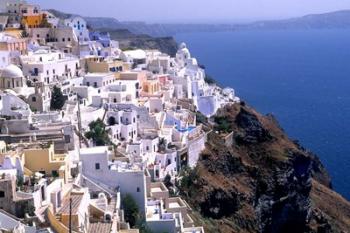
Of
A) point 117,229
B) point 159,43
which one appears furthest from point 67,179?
point 159,43

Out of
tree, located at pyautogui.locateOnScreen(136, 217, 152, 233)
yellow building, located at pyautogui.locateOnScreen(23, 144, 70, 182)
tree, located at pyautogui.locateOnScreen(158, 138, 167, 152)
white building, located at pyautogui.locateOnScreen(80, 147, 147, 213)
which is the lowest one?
tree, located at pyautogui.locateOnScreen(136, 217, 152, 233)

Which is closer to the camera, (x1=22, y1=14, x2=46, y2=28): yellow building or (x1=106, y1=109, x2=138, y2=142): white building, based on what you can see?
(x1=106, y1=109, x2=138, y2=142): white building

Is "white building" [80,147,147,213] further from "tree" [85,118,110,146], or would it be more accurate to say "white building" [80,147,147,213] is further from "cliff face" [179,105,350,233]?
"cliff face" [179,105,350,233]

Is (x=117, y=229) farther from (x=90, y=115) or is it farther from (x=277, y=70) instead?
Answer: (x=277, y=70)

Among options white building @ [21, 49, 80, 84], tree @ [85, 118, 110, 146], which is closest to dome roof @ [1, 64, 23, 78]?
white building @ [21, 49, 80, 84]

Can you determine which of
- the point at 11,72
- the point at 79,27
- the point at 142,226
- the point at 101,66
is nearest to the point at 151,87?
the point at 101,66

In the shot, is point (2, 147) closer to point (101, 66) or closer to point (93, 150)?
point (93, 150)

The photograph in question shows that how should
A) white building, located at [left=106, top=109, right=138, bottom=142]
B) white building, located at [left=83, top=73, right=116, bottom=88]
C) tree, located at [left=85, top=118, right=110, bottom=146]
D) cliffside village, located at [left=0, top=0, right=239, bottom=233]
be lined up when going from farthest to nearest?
1. white building, located at [left=83, top=73, right=116, bottom=88]
2. white building, located at [left=106, top=109, right=138, bottom=142]
3. tree, located at [left=85, top=118, right=110, bottom=146]
4. cliffside village, located at [left=0, top=0, right=239, bottom=233]
